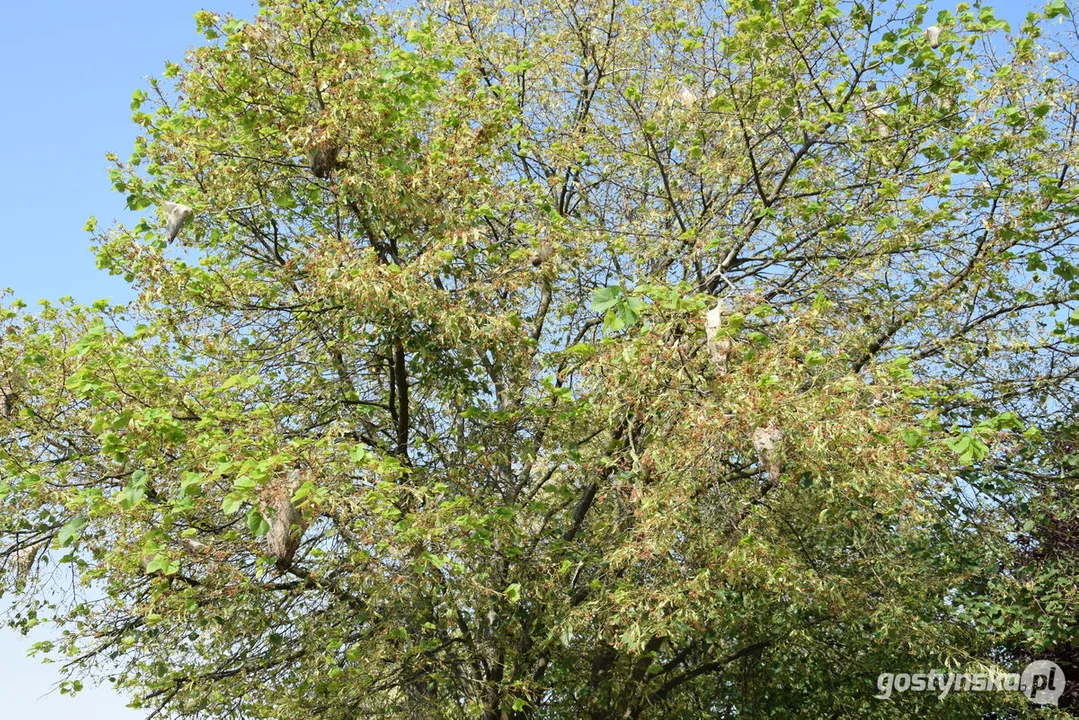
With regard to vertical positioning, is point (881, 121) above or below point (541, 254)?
above

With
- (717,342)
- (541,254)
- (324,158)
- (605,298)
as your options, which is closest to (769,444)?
(717,342)

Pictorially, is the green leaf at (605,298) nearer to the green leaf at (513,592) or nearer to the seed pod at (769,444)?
the seed pod at (769,444)

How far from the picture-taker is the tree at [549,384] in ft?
23.2

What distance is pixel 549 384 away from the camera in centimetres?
802

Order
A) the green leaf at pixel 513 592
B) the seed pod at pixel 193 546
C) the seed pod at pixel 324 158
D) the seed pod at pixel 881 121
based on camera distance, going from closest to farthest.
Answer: the seed pod at pixel 193 546, the green leaf at pixel 513 592, the seed pod at pixel 324 158, the seed pod at pixel 881 121

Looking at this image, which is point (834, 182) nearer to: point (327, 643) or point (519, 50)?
point (519, 50)

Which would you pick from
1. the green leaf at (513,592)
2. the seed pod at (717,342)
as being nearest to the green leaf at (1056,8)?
the seed pod at (717,342)

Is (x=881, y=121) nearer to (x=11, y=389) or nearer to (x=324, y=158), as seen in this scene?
(x=324, y=158)

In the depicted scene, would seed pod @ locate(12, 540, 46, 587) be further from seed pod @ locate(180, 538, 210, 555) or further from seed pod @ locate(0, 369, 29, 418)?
seed pod @ locate(180, 538, 210, 555)

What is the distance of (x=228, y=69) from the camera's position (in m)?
8.48

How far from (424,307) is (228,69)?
330cm

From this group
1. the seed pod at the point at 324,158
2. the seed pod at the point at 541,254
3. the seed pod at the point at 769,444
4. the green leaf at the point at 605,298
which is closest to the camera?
the green leaf at the point at 605,298

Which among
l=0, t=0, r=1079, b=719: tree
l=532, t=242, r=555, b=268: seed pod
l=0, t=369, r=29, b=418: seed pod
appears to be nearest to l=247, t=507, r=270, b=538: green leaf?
l=0, t=0, r=1079, b=719: tree

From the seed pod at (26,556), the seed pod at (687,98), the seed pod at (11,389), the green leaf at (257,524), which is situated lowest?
the green leaf at (257,524)
